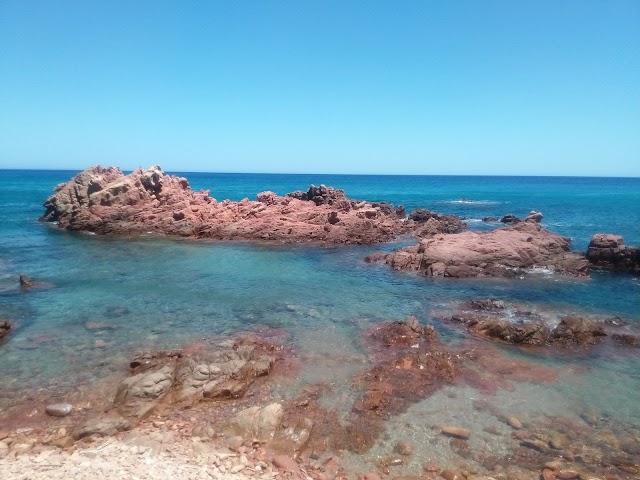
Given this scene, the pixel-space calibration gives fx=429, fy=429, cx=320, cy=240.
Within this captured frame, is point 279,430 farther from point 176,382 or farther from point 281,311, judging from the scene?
point 281,311

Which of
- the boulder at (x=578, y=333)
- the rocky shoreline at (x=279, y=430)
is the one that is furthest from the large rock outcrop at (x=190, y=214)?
the rocky shoreline at (x=279, y=430)

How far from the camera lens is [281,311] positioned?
1975 centimetres

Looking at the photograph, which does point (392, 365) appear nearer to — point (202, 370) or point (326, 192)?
point (202, 370)

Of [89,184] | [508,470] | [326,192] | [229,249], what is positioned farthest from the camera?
[326,192]

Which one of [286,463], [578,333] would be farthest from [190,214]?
[286,463]

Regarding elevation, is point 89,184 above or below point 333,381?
above

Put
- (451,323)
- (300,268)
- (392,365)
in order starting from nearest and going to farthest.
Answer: (392,365)
(451,323)
(300,268)

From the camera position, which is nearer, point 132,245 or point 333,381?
point 333,381

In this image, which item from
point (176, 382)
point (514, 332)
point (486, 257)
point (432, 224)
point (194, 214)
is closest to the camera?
point (176, 382)

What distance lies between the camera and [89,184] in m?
42.5

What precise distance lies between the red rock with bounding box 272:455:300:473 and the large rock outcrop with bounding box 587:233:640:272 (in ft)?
90.8

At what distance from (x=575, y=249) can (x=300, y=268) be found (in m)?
24.5

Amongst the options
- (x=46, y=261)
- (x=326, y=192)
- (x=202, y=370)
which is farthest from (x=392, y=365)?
(x=326, y=192)

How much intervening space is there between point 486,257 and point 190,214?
→ 87.2 ft
